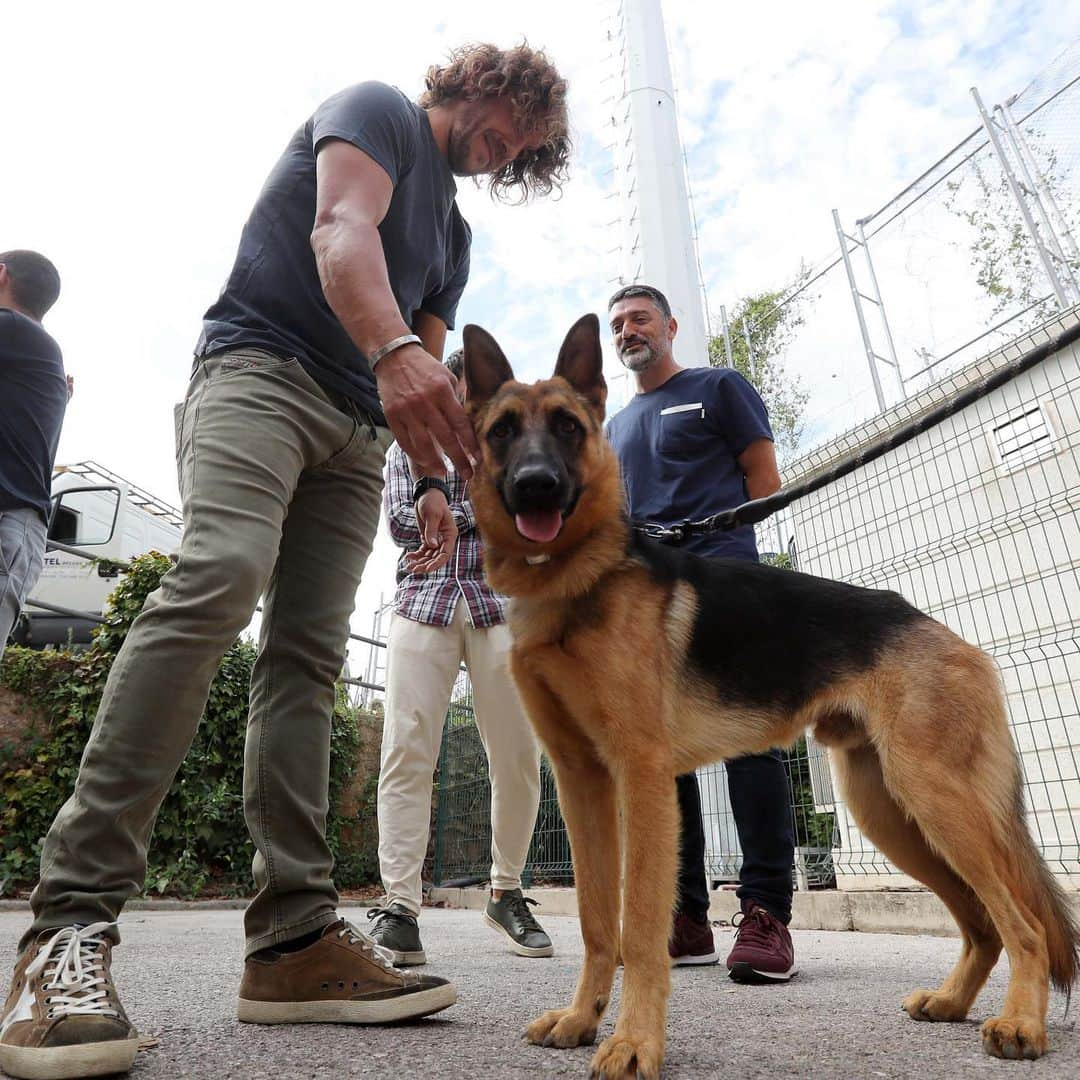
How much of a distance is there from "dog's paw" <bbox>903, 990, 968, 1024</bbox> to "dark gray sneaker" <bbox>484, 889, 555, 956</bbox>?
7.18ft

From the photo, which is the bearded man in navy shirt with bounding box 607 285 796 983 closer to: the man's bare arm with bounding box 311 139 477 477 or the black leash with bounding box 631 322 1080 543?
the black leash with bounding box 631 322 1080 543

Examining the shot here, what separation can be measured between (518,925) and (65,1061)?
3.06 meters

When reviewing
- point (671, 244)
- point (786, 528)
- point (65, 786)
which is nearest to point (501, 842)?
point (786, 528)

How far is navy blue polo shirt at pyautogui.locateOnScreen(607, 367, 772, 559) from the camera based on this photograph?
4059mm

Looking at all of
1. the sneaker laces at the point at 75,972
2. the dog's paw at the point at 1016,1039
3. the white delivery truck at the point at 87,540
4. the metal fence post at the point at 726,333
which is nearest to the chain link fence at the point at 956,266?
the metal fence post at the point at 726,333

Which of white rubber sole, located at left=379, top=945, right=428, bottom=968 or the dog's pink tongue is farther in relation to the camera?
white rubber sole, located at left=379, top=945, right=428, bottom=968

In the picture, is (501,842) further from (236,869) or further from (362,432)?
(236,869)

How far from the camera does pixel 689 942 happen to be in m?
3.79

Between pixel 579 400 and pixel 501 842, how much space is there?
272cm

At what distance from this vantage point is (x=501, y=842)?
450 centimetres

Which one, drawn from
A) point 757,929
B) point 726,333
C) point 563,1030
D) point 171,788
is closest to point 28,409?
point 563,1030

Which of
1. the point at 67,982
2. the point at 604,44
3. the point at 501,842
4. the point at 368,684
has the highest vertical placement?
the point at 604,44

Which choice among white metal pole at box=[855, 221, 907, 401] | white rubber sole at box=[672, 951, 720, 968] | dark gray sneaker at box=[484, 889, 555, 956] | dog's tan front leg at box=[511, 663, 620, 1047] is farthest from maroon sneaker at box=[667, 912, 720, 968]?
white metal pole at box=[855, 221, 907, 401]

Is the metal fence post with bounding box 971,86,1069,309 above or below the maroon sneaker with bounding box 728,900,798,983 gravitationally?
above
